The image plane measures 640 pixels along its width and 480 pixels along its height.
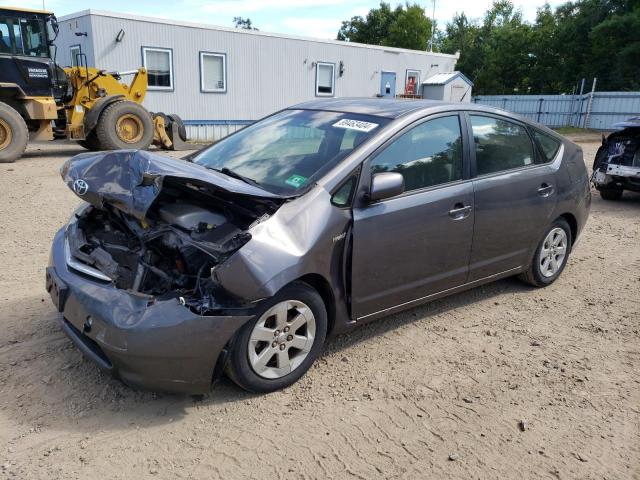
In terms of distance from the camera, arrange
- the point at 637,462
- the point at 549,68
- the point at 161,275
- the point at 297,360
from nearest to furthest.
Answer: the point at 637,462 < the point at 161,275 < the point at 297,360 < the point at 549,68

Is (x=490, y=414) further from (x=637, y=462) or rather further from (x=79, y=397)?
(x=79, y=397)

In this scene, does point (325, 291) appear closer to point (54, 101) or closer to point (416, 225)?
point (416, 225)

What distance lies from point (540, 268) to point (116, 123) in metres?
10.7

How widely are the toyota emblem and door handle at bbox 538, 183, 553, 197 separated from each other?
11.5ft

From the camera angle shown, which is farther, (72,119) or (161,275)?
(72,119)

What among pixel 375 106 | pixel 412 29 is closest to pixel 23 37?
pixel 375 106

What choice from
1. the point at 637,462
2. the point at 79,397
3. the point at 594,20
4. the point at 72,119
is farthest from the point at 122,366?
the point at 594,20

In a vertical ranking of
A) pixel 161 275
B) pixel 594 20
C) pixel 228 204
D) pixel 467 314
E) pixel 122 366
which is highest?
pixel 594 20

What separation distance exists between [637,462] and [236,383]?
2.15m

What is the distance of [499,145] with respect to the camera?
4355 millimetres

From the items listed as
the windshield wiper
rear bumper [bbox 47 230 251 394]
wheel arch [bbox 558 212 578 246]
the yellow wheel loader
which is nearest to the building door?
the yellow wheel loader

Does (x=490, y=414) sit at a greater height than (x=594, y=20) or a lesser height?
lesser

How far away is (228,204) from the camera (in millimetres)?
3184

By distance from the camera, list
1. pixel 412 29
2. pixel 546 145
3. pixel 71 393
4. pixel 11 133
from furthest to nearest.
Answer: pixel 412 29
pixel 11 133
pixel 546 145
pixel 71 393
